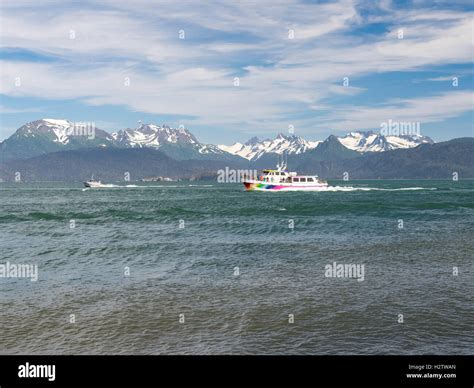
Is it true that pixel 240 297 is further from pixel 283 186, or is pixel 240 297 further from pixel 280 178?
pixel 280 178

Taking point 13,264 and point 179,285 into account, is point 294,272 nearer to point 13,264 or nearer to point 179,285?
point 179,285

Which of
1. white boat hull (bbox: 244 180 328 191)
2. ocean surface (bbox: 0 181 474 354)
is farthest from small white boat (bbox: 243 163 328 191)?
ocean surface (bbox: 0 181 474 354)

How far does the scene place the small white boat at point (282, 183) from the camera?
144000 millimetres

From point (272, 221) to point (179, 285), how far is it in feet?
111

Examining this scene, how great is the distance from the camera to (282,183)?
144250 millimetres

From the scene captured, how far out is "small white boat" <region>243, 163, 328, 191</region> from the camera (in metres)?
144

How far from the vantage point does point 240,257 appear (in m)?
29.1
